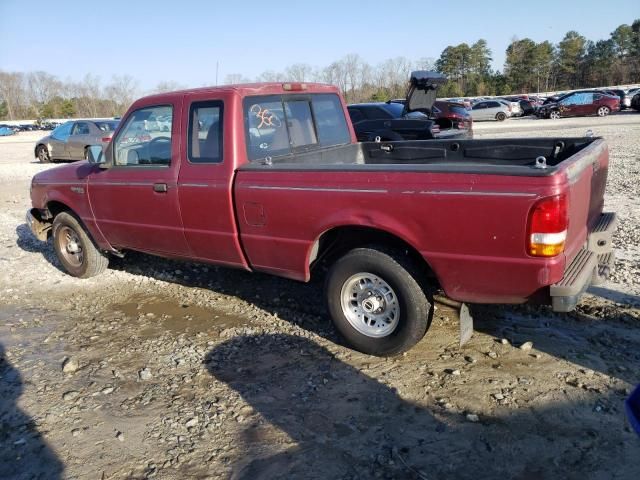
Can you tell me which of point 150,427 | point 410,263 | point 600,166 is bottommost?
point 150,427

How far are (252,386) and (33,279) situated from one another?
4.13 m

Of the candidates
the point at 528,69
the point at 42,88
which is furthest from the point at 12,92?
the point at 528,69

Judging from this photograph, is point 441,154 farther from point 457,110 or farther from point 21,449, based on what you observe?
point 457,110

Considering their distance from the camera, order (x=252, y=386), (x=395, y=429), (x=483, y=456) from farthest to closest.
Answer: (x=252, y=386) < (x=395, y=429) < (x=483, y=456)

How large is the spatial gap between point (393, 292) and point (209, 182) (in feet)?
5.77

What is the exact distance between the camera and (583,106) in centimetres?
3028

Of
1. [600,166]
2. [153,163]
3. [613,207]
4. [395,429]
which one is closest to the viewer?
[395,429]

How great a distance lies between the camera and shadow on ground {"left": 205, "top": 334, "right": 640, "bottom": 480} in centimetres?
278

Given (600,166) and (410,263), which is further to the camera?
(600,166)

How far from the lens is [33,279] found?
6.51 metres

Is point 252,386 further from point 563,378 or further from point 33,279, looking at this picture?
point 33,279

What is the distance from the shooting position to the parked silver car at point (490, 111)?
34594 millimetres

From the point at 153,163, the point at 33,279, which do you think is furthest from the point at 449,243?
the point at 33,279

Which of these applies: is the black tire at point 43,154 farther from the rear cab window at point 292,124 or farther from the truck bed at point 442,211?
the truck bed at point 442,211
